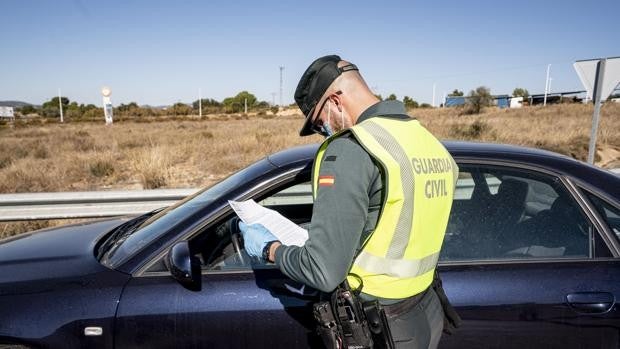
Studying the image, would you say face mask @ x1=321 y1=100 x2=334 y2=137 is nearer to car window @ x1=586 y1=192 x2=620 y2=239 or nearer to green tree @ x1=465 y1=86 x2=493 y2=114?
car window @ x1=586 y1=192 x2=620 y2=239

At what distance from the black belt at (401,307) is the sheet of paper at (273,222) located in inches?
15.4

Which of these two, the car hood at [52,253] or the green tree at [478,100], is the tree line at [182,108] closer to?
the green tree at [478,100]

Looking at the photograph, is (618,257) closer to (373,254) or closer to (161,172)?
(373,254)

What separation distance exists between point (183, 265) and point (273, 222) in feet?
1.33

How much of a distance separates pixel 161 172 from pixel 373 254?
8.56m

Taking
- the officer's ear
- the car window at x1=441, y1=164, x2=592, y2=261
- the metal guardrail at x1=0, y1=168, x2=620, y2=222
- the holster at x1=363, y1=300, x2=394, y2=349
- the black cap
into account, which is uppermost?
the black cap

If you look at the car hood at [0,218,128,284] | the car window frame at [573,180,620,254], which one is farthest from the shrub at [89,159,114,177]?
the car window frame at [573,180,620,254]

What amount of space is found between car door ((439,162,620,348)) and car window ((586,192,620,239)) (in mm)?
67

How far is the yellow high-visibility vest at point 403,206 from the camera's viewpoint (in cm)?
126

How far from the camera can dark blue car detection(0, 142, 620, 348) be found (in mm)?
1756

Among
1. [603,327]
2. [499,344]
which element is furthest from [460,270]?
[603,327]

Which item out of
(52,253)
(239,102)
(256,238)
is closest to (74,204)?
(52,253)

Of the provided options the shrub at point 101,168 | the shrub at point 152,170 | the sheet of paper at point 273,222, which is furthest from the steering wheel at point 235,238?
the shrub at point 101,168

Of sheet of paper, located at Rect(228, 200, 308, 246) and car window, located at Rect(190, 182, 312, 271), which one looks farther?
car window, located at Rect(190, 182, 312, 271)
